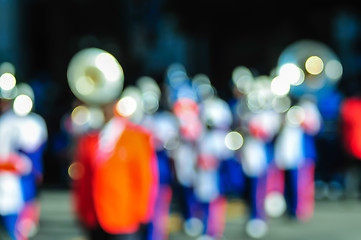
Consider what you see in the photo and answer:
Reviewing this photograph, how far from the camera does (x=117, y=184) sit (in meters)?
5.47

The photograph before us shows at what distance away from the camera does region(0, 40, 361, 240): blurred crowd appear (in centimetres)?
554

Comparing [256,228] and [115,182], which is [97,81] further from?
[256,228]

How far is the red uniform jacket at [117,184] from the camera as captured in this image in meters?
5.47

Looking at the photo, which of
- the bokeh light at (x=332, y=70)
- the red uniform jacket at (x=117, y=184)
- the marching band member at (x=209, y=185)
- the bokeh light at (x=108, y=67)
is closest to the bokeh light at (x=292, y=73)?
the bokeh light at (x=332, y=70)

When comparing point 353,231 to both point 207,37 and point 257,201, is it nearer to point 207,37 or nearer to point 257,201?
point 257,201

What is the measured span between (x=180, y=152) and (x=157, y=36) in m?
13.2

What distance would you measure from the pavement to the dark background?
3866 mm

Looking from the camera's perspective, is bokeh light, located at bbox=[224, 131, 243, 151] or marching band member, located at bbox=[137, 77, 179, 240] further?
bokeh light, located at bbox=[224, 131, 243, 151]

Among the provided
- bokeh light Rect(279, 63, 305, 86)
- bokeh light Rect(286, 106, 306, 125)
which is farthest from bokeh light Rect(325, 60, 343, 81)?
bokeh light Rect(286, 106, 306, 125)

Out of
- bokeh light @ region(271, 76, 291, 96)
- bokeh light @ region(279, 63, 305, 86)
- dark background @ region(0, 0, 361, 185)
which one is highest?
dark background @ region(0, 0, 361, 185)

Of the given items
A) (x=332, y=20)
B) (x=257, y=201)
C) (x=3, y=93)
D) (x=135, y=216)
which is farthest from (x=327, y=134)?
(x=135, y=216)

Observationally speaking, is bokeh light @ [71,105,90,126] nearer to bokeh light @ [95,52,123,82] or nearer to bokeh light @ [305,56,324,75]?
bokeh light @ [305,56,324,75]

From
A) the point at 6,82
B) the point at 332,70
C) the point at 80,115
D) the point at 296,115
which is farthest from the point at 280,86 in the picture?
the point at 6,82

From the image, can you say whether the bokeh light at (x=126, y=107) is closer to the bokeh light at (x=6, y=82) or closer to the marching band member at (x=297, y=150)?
the bokeh light at (x=6, y=82)
